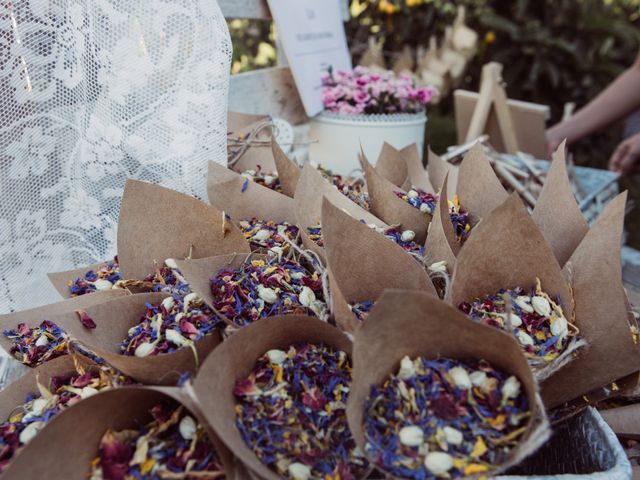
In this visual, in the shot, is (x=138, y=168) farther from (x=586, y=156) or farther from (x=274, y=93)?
(x=586, y=156)

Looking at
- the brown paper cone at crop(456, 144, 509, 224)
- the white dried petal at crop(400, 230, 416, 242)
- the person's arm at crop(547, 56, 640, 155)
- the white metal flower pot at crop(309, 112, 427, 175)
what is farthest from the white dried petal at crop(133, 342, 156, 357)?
the person's arm at crop(547, 56, 640, 155)

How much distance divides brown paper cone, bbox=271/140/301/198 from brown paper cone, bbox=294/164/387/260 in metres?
0.13

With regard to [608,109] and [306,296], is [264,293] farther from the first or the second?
[608,109]

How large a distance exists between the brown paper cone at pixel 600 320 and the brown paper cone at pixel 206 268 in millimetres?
428

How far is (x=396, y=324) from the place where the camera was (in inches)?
20.0

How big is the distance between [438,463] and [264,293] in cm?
28

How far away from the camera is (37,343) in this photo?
670 millimetres

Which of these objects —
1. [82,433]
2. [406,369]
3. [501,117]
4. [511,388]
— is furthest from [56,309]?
[501,117]

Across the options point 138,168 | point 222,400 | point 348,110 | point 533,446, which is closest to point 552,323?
point 533,446

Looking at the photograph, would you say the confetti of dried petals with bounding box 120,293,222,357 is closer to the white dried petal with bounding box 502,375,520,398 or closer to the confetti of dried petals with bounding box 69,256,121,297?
the confetti of dried petals with bounding box 69,256,121,297

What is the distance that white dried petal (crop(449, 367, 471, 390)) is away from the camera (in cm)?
50

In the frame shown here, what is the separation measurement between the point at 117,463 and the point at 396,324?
31 cm

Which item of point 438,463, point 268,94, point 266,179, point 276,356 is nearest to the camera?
point 438,463

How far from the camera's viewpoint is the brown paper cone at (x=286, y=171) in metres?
0.97
